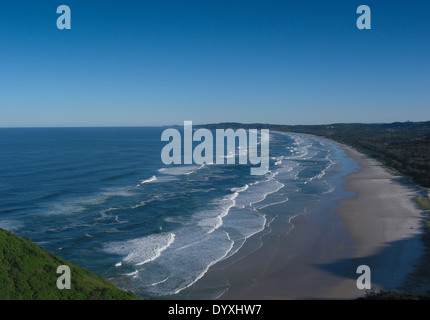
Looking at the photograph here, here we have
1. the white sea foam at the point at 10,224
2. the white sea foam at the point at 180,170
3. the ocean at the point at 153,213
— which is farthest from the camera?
the white sea foam at the point at 180,170

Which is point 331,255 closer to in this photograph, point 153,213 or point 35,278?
point 153,213

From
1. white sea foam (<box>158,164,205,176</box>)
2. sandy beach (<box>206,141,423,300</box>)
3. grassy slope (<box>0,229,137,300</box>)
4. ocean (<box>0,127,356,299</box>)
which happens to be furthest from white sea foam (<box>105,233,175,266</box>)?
white sea foam (<box>158,164,205,176</box>)

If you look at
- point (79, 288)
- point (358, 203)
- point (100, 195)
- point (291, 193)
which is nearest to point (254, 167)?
point (291, 193)

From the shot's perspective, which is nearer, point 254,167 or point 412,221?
point 412,221

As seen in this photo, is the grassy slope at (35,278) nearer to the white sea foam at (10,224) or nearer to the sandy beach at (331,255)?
the sandy beach at (331,255)

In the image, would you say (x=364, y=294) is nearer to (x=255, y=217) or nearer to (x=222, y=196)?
(x=255, y=217)

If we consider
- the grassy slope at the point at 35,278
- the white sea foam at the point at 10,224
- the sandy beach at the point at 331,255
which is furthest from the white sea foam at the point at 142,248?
the white sea foam at the point at 10,224

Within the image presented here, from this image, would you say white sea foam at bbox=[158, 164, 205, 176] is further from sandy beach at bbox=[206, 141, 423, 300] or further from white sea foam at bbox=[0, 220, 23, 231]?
white sea foam at bbox=[0, 220, 23, 231]

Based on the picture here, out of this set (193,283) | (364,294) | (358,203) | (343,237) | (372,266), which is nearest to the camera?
(364,294)
